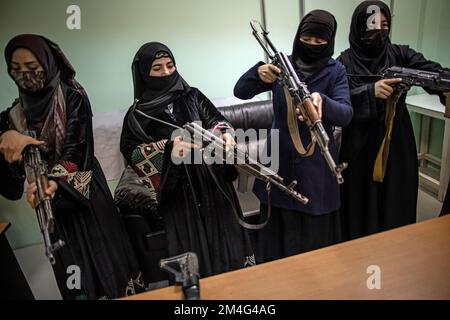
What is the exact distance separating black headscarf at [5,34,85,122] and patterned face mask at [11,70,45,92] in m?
0.01

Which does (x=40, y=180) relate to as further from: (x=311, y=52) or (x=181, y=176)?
(x=311, y=52)

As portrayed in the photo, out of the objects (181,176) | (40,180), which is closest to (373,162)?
(181,176)

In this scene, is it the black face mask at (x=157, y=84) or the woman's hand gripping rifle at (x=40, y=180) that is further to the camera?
the black face mask at (x=157, y=84)

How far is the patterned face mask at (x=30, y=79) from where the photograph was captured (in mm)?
1203

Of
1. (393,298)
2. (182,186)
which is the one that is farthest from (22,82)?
(393,298)

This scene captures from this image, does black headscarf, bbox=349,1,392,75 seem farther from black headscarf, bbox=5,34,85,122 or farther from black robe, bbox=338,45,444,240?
black headscarf, bbox=5,34,85,122

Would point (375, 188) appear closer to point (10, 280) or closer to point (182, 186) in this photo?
point (182, 186)

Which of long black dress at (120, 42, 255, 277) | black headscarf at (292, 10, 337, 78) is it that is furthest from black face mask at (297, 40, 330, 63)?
long black dress at (120, 42, 255, 277)

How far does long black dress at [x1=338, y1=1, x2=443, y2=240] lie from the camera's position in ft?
5.12

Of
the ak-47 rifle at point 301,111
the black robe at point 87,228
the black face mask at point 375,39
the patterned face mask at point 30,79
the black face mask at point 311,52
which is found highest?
the black face mask at point 375,39

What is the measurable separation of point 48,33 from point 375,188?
188cm

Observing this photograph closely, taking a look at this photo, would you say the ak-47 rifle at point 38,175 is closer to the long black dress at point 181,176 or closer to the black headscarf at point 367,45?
the long black dress at point 181,176

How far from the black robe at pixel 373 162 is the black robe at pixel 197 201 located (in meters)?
0.60

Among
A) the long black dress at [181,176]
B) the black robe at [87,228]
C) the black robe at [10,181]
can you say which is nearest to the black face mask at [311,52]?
the long black dress at [181,176]
